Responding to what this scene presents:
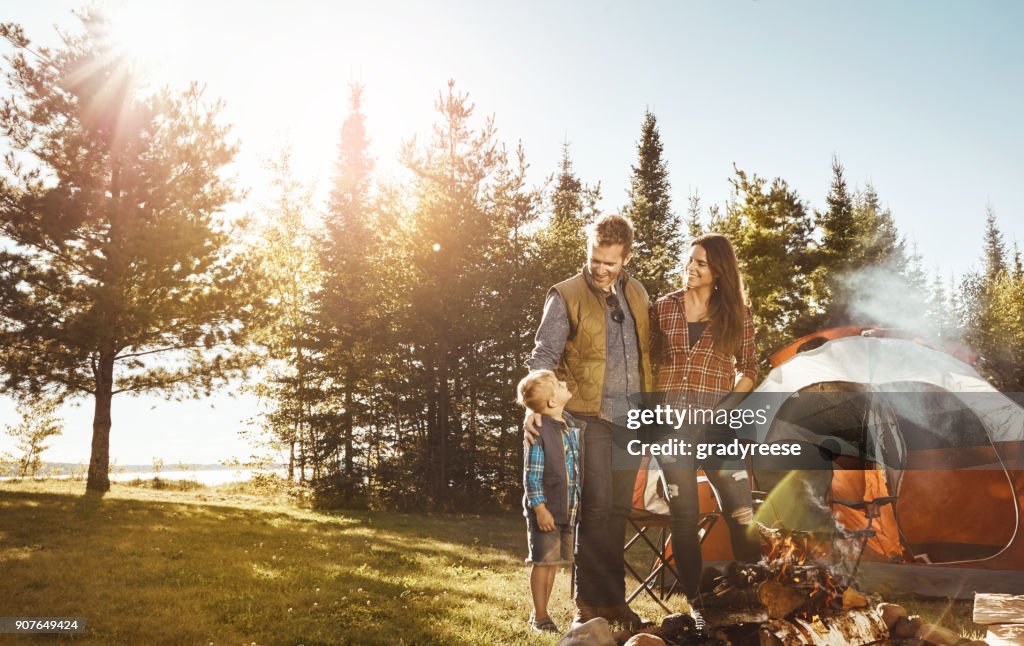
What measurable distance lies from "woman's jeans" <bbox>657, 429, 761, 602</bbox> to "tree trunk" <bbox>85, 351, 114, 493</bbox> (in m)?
11.2

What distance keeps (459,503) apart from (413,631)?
27.0 feet

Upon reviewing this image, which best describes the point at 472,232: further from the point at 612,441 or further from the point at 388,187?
the point at 612,441

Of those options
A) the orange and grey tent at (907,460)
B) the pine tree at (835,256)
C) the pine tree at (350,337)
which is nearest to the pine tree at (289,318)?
the pine tree at (350,337)

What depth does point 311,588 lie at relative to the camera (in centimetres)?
484

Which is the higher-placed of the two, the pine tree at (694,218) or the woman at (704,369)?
the pine tree at (694,218)

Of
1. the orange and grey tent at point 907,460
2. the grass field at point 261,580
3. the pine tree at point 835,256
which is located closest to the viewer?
the grass field at point 261,580

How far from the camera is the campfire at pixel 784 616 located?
286cm

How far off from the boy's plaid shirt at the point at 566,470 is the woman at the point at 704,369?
1.38 feet

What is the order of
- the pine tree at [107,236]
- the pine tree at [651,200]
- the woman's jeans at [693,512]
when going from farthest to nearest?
the pine tree at [651,200] < the pine tree at [107,236] < the woman's jeans at [693,512]

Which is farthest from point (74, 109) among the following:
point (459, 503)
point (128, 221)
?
point (459, 503)

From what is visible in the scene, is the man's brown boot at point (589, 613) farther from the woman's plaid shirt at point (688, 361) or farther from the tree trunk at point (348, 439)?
the tree trunk at point (348, 439)

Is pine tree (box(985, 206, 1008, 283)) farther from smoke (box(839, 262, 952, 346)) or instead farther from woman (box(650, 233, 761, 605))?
woman (box(650, 233, 761, 605))

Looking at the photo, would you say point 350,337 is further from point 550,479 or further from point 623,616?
point 623,616

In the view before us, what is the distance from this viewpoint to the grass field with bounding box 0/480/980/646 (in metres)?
3.72
